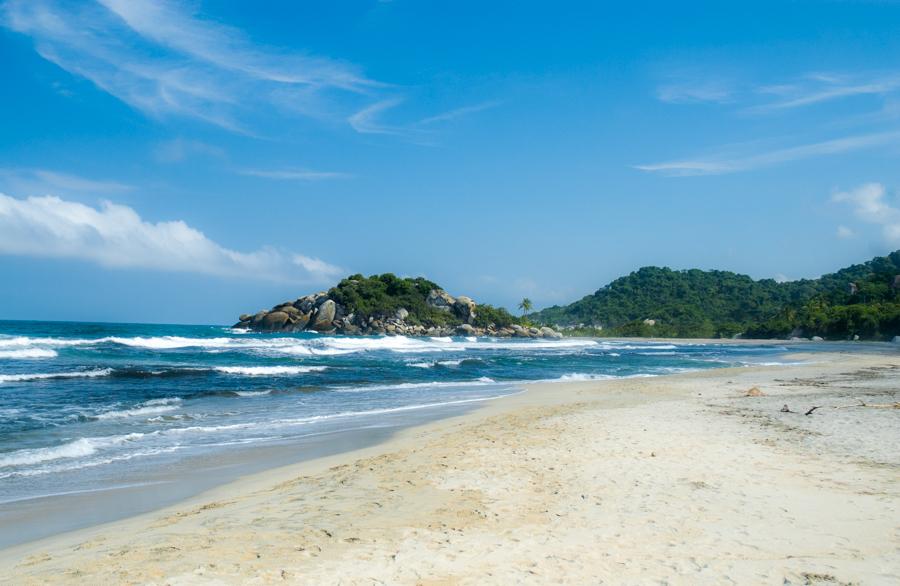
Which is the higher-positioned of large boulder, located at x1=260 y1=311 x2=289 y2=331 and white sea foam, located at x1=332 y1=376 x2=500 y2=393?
large boulder, located at x1=260 y1=311 x2=289 y2=331

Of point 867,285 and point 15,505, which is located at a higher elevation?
point 867,285

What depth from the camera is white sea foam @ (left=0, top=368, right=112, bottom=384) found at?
69.2 feet

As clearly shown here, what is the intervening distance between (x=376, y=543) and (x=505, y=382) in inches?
834

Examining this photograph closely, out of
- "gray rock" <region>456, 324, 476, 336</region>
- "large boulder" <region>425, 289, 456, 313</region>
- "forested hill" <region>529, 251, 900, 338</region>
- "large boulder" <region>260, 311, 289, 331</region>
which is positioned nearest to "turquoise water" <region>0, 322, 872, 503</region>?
"large boulder" <region>260, 311, 289, 331</region>

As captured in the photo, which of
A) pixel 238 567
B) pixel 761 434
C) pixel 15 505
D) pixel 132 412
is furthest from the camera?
pixel 132 412

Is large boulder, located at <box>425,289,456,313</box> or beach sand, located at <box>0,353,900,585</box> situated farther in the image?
large boulder, located at <box>425,289,456,313</box>

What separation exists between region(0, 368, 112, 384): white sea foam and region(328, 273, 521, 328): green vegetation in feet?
240

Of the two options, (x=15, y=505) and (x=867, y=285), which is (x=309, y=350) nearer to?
(x=15, y=505)

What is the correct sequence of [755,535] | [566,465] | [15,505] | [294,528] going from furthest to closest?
[566,465] → [15,505] → [294,528] → [755,535]

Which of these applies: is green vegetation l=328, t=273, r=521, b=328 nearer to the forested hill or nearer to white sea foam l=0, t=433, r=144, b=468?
the forested hill

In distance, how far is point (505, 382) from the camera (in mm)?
26094

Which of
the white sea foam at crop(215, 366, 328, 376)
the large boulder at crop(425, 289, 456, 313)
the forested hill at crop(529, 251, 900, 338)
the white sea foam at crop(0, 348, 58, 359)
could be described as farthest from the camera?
the large boulder at crop(425, 289, 456, 313)

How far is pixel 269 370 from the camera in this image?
90.3 ft

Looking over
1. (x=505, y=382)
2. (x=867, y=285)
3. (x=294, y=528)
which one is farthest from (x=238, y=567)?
(x=867, y=285)
